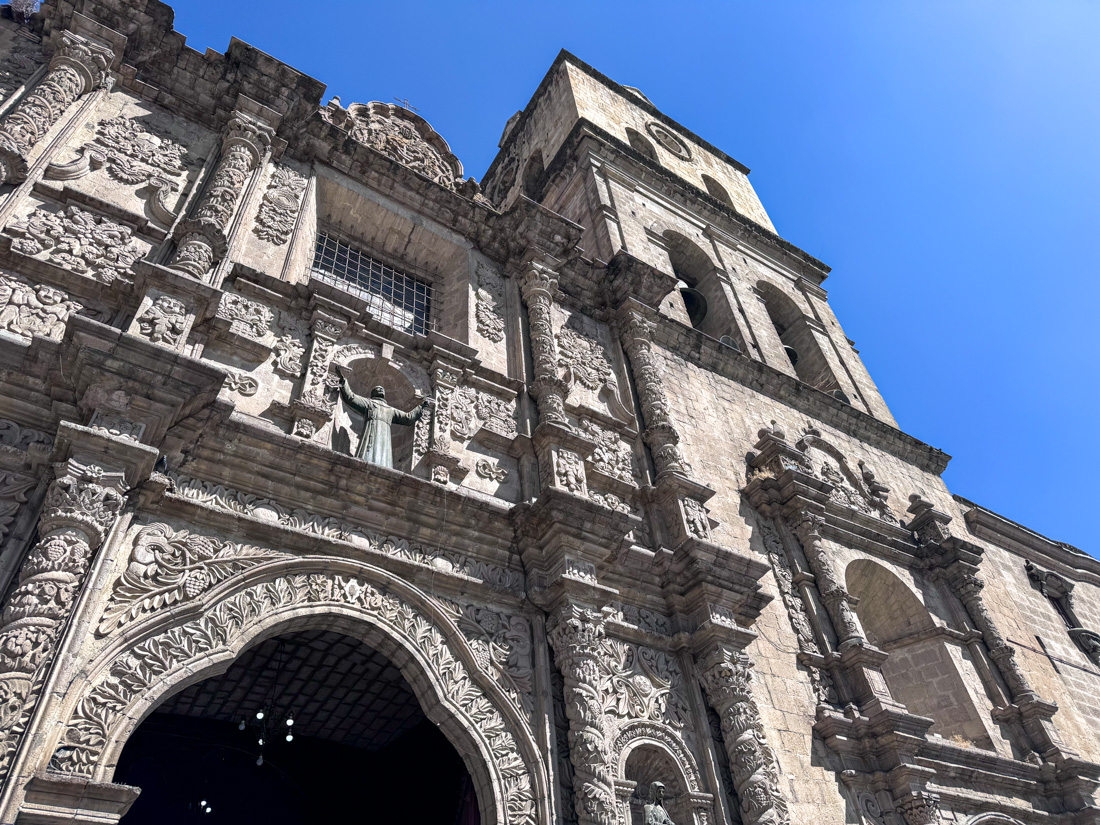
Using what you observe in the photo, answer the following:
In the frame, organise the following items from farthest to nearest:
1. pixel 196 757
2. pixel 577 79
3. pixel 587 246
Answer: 1. pixel 577 79
2. pixel 587 246
3. pixel 196 757

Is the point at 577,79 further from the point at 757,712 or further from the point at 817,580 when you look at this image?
the point at 757,712

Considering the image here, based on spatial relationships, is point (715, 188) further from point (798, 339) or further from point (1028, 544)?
point (1028, 544)

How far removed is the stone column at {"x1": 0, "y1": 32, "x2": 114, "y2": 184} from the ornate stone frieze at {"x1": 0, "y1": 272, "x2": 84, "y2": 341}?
1349mm

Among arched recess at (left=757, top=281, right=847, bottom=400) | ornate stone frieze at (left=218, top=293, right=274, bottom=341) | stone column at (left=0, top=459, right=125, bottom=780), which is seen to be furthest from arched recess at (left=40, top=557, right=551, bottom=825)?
arched recess at (left=757, top=281, right=847, bottom=400)

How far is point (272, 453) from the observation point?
22.6ft

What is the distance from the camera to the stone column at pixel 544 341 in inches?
376

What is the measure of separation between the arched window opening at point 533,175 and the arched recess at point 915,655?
39.0 feet

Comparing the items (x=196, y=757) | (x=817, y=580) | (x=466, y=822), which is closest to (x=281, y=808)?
(x=196, y=757)

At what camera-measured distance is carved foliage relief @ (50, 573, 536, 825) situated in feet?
16.5

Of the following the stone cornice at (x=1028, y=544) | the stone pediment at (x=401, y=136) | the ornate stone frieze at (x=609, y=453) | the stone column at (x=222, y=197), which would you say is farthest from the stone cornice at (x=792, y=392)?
the stone column at (x=222, y=197)

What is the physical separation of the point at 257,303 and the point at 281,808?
661 centimetres

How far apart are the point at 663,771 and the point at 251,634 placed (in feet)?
14.0

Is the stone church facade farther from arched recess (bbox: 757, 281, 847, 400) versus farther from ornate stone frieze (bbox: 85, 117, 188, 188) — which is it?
arched recess (bbox: 757, 281, 847, 400)

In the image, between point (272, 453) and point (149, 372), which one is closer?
point (149, 372)
